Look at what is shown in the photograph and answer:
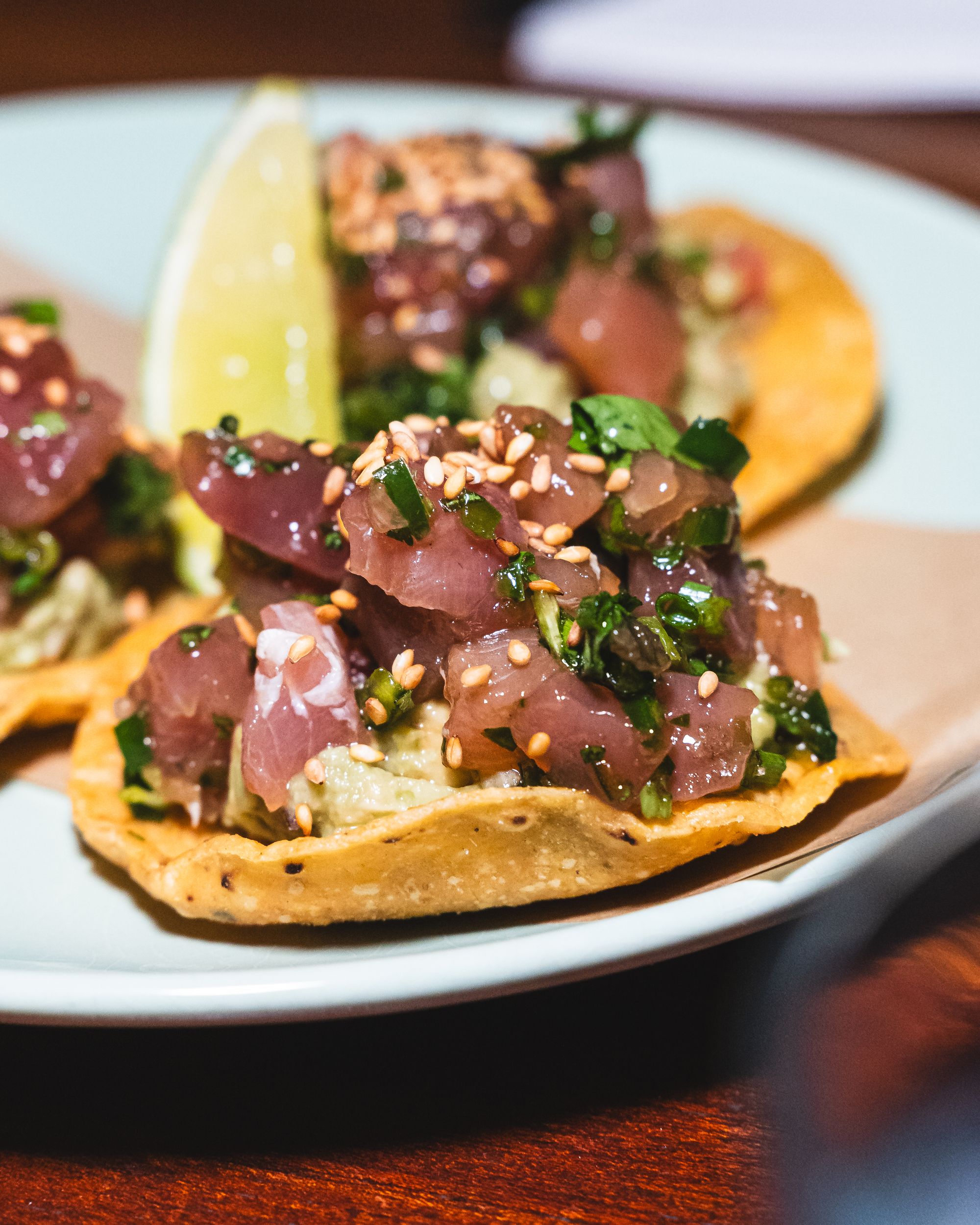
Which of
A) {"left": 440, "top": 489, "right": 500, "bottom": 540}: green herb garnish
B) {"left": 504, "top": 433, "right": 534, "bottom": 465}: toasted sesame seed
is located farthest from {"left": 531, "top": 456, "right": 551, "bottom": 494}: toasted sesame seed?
{"left": 440, "top": 489, "right": 500, "bottom": 540}: green herb garnish

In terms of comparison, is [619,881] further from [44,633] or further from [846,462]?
[846,462]

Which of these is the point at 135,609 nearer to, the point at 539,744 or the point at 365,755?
the point at 365,755

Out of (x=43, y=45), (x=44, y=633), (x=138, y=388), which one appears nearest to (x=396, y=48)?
(x=43, y=45)

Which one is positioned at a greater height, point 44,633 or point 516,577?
point 516,577

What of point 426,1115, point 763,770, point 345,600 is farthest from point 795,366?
point 426,1115

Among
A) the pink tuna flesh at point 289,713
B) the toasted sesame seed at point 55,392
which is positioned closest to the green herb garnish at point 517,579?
the pink tuna flesh at point 289,713

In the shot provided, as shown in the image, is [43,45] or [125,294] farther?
[43,45]
